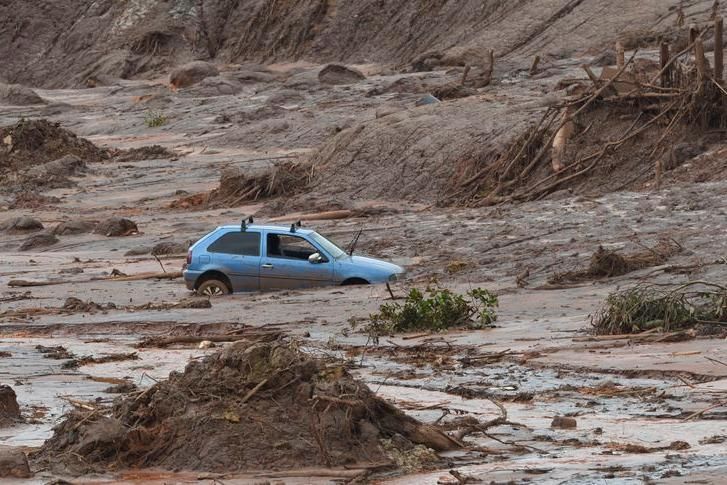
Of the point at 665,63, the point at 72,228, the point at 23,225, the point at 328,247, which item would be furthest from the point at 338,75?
the point at 328,247

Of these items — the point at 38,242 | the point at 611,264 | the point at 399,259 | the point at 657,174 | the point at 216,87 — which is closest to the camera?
the point at 611,264

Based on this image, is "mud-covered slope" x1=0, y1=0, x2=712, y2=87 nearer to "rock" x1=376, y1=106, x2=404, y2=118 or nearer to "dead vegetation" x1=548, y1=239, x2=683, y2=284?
"rock" x1=376, y1=106, x2=404, y2=118

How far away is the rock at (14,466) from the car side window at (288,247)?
12741 mm

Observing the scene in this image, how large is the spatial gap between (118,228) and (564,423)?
2187cm

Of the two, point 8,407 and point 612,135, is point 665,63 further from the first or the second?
point 8,407

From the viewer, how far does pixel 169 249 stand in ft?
93.8

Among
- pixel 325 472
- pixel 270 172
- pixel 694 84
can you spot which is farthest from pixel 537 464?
pixel 270 172

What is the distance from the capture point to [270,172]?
36.3 metres

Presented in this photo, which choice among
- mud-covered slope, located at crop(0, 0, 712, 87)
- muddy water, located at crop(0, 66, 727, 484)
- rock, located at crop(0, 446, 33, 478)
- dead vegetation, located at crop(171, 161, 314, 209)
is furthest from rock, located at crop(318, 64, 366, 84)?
rock, located at crop(0, 446, 33, 478)

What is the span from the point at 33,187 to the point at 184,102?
44.2ft

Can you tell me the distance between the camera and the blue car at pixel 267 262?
2211cm

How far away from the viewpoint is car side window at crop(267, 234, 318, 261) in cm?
2233

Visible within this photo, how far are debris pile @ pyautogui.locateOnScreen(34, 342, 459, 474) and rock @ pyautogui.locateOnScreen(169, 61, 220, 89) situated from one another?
49.9 meters

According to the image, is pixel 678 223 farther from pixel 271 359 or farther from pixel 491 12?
pixel 491 12
